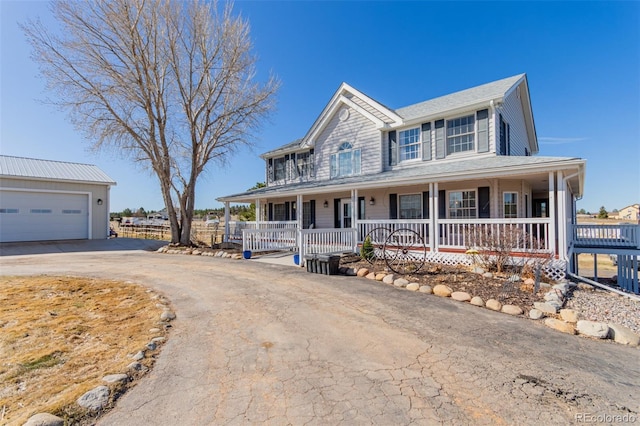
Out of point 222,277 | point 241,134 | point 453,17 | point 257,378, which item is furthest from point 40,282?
point 453,17

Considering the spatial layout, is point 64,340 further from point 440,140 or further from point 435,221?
point 440,140

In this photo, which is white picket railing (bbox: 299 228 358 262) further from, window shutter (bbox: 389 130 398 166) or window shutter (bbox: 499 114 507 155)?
window shutter (bbox: 499 114 507 155)

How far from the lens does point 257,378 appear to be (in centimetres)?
303

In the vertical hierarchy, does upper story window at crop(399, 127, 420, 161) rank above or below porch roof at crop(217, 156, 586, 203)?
above

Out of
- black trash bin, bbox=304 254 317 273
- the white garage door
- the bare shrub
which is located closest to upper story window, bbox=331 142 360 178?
black trash bin, bbox=304 254 317 273

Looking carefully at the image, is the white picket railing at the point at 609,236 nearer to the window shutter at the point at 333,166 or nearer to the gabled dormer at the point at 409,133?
the gabled dormer at the point at 409,133

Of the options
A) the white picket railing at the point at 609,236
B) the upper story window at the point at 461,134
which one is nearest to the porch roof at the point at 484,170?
the upper story window at the point at 461,134

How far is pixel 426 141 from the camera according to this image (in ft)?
41.4

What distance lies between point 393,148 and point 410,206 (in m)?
3.02

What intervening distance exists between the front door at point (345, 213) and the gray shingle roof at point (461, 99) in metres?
4.83

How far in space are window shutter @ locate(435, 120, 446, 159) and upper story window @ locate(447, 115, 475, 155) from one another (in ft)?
0.67

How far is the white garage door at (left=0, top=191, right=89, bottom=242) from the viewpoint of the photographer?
15.7m

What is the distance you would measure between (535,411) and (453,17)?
1558 centimetres

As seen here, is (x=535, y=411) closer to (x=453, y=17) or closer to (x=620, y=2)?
(x=620, y=2)
